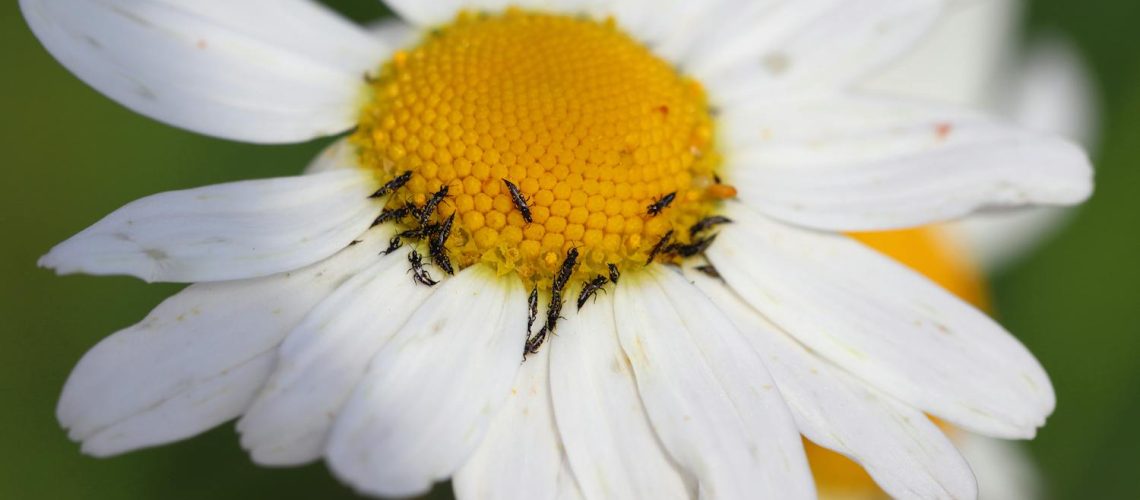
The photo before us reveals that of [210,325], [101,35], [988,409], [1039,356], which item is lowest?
[1039,356]

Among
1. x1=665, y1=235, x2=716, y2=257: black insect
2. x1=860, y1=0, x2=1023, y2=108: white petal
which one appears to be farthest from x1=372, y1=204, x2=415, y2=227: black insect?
x1=860, y1=0, x2=1023, y2=108: white petal

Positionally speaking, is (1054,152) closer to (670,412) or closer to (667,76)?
(667,76)

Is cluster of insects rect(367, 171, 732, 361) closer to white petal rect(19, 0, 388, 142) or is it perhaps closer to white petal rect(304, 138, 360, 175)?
white petal rect(304, 138, 360, 175)

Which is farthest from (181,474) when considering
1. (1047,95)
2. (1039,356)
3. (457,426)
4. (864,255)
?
(1047,95)

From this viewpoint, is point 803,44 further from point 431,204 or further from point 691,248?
point 431,204

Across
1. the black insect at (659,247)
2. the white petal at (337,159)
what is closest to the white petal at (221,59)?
the white petal at (337,159)

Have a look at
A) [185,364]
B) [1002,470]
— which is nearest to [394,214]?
[185,364]
